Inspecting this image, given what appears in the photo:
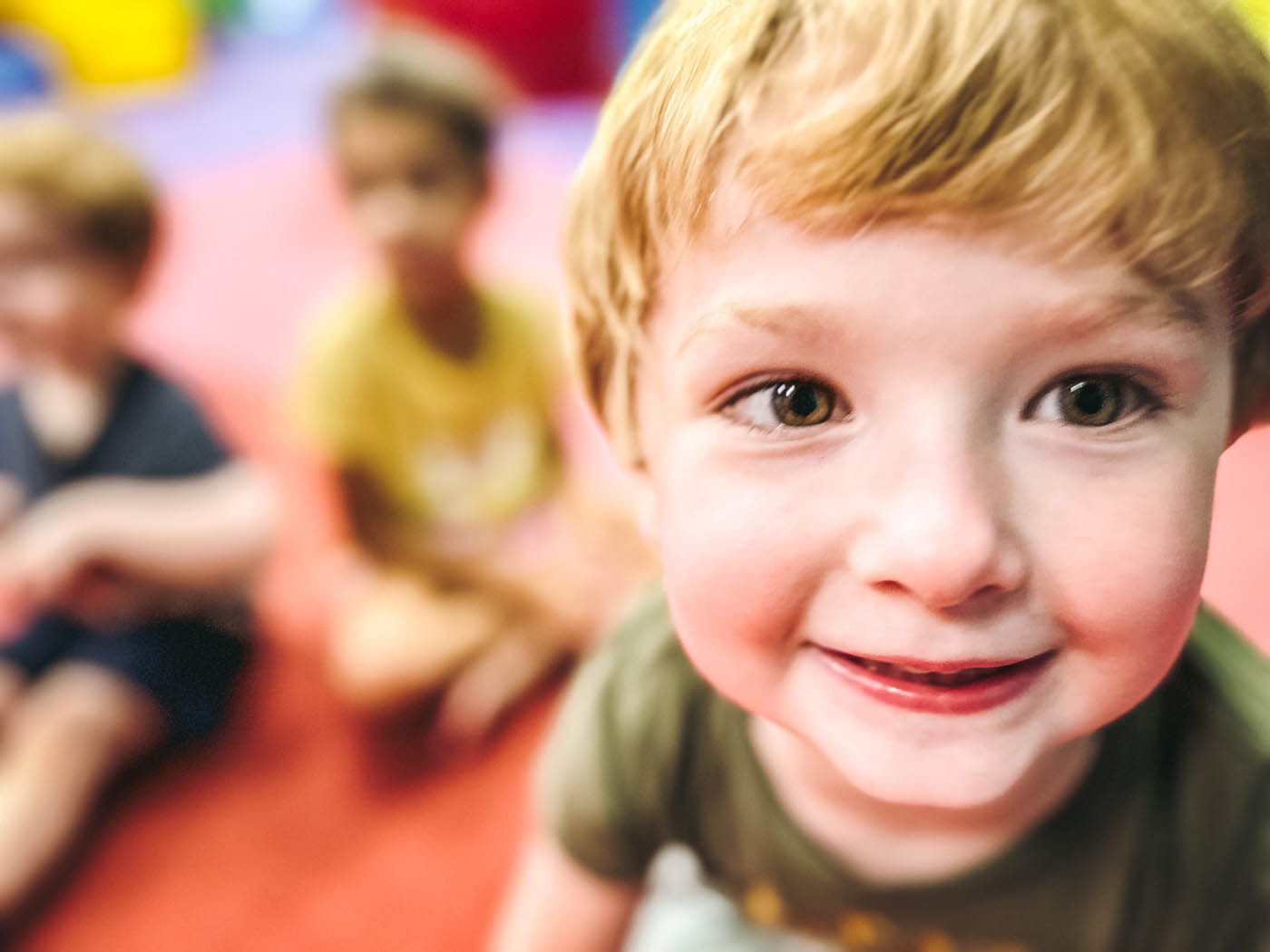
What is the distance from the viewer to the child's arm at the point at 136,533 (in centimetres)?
85

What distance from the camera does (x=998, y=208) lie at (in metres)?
0.27

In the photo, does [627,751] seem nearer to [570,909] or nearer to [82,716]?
[570,909]

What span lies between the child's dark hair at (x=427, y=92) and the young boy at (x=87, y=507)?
0.65 ft

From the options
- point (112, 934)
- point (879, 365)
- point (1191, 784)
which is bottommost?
point (112, 934)

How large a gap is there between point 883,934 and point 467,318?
692 millimetres

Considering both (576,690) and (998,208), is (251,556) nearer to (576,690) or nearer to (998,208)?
(576,690)

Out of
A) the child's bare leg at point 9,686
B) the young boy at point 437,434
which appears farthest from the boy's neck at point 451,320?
the child's bare leg at point 9,686

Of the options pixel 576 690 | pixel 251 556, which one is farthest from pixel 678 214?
pixel 251 556

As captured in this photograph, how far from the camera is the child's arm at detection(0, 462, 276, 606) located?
0.85 metres

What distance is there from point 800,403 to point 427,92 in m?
0.73

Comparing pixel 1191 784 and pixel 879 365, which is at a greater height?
pixel 879 365

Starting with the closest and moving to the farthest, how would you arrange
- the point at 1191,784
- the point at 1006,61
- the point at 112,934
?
the point at 1006,61 → the point at 1191,784 → the point at 112,934

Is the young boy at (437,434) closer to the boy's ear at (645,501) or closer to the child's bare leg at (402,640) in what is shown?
the child's bare leg at (402,640)

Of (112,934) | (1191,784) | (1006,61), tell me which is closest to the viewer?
(1006,61)
